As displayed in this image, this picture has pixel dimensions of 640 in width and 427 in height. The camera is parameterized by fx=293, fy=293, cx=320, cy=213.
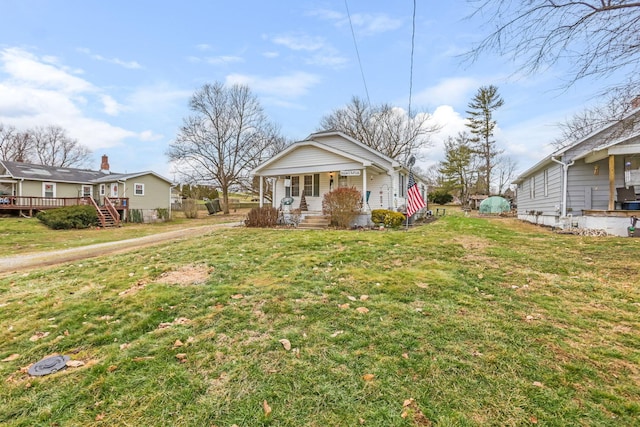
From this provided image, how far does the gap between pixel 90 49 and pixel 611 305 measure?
20839mm

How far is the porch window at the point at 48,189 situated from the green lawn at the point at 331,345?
84.6 feet

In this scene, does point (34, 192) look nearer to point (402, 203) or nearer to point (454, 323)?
point (402, 203)

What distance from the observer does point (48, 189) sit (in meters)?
24.9

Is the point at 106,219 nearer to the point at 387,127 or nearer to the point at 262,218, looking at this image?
the point at 262,218

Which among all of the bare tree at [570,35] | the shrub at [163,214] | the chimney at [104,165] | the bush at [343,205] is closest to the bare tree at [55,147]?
the chimney at [104,165]

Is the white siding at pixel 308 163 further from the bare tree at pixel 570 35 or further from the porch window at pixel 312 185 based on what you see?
the bare tree at pixel 570 35

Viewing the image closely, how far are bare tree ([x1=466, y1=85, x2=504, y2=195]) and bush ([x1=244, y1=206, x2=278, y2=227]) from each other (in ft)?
118

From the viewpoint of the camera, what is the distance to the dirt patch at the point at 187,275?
4945 millimetres

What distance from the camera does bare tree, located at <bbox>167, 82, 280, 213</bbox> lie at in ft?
98.8

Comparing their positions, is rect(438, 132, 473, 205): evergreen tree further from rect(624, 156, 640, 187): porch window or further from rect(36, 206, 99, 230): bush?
rect(36, 206, 99, 230): bush

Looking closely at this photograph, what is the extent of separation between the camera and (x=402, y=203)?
17.3 metres

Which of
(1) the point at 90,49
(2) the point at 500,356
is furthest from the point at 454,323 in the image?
(1) the point at 90,49

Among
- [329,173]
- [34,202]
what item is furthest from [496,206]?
[34,202]

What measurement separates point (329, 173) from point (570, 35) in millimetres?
12145
